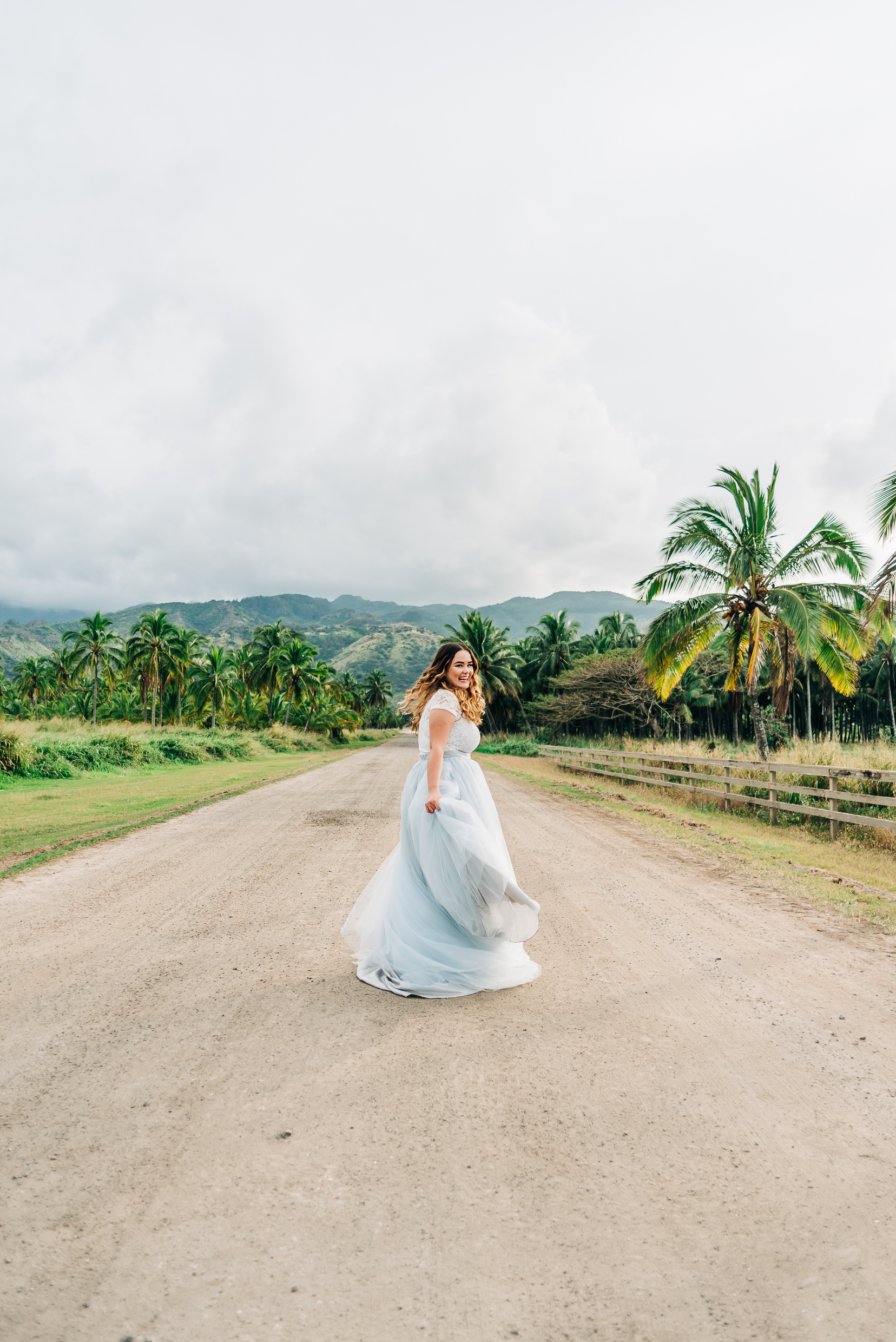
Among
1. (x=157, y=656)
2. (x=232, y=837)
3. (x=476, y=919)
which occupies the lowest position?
(x=232, y=837)

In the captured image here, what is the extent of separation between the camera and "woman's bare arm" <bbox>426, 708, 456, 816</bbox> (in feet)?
14.6

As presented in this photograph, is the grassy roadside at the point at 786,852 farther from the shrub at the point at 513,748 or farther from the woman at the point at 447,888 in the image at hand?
the shrub at the point at 513,748

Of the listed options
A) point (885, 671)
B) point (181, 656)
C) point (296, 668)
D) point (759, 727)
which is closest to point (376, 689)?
point (296, 668)

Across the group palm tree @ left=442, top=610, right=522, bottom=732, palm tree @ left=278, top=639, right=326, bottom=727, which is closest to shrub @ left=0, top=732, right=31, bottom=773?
palm tree @ left=442, top=610, right=522, bottom=732

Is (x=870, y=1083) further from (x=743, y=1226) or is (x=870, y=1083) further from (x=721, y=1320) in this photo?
(x=721, y=1320)

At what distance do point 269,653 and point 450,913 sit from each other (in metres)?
55.7

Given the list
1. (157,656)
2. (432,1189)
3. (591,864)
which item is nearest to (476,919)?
(432,1189)

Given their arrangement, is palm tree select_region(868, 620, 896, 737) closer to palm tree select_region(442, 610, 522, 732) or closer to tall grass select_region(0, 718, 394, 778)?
palm tree select_region(442, 610, 522, 732)

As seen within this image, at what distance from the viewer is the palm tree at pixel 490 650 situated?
51.8 metres

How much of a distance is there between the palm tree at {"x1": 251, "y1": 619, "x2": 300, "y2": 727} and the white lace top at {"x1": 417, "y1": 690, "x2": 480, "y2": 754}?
52.5m

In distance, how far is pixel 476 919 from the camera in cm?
428

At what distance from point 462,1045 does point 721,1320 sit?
5.67 ft

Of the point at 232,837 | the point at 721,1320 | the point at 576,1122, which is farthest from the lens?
the point at 232,837

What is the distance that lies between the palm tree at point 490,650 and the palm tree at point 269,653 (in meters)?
14.8
